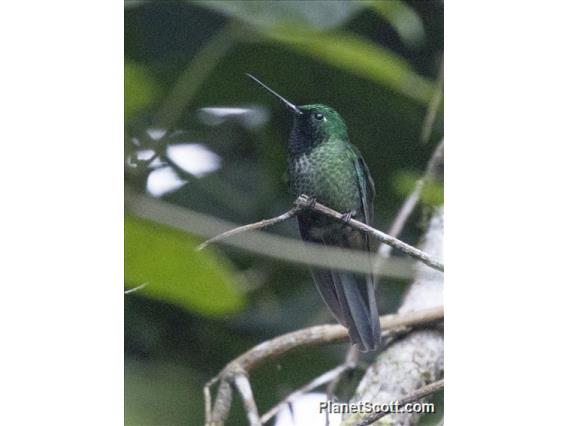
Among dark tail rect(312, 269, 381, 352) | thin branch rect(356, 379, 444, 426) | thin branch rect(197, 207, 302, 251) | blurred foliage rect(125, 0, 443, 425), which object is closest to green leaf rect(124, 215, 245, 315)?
blurred foliage rect(125, 0, 443, 425)

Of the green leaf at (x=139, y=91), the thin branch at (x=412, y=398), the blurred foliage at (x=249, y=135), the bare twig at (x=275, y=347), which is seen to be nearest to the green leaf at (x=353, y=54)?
the blurred foliage at (x=249, y=135)

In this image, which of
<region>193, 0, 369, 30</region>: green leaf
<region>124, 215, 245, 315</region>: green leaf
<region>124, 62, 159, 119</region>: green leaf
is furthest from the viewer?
<region>124, 62, 159, 119</region>: green leaf

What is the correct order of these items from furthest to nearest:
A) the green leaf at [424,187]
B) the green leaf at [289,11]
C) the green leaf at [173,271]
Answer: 1. the green leaf at [424,187]
2. the green leaf at [289,11]
3. the green leaf at [173,271]

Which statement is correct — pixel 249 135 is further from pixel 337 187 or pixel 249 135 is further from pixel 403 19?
pixel 403 19

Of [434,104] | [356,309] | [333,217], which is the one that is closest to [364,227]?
[333,217]

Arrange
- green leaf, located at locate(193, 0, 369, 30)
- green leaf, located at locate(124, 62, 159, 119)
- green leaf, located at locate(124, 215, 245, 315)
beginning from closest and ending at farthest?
1. green leaf, located at locate(124, 215, 245, 315)
2. green leaf, located at locate(193, 0, 369, 30)
3. green leaf, located at locate(124, 62, 159, 119)

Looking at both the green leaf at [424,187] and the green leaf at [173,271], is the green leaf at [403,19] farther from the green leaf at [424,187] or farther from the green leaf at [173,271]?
the green leaf at [173,271]

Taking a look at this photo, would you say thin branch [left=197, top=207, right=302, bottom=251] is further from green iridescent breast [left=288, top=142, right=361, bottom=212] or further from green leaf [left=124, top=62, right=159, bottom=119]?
green leaf [left=124, top=62, right=159, bottom=119]

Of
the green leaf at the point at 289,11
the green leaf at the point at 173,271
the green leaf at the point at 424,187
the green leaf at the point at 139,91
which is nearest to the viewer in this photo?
the green leaf at the point at 173,271
